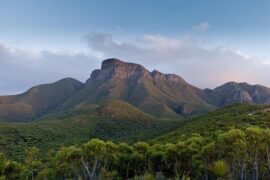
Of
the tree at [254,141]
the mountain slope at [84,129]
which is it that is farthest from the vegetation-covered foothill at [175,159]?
the mountain slope at [84,129]

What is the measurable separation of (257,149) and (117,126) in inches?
3010

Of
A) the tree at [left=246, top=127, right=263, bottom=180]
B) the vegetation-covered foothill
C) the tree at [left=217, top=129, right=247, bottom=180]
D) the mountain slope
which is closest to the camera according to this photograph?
the tree at [left=246, top=127, right=263, bottom=180]

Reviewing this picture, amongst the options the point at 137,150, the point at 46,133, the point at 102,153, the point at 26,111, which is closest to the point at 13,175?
the point at 102,153

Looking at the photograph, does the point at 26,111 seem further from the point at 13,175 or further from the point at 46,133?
the point at 13,175

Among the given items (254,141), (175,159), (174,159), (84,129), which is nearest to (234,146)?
(254,141)

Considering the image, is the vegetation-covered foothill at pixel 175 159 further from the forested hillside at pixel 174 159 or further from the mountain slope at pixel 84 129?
the mountain slope at pixel 84 129

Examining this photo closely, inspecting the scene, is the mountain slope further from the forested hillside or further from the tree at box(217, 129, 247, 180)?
the tree at box(217, 129, 247, 180)

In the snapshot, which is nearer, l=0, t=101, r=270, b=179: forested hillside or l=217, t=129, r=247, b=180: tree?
l=0, t=101, r=270, b=179: forested hillside

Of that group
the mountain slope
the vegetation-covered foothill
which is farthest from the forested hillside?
the mountain slope

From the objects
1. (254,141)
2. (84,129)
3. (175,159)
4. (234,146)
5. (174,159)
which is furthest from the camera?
(84,129)

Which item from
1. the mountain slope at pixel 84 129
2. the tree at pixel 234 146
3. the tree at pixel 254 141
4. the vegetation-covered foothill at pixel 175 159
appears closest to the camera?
the tree at pixel 254 141

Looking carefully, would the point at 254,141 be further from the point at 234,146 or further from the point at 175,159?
the point at 175,159

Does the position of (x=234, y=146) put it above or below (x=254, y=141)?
below

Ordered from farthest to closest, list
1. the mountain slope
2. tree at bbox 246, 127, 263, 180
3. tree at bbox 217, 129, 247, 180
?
the mountain slope, tree at bbox 217, 129, 247, 180, tree at bbox 246, 127, 263, 180
